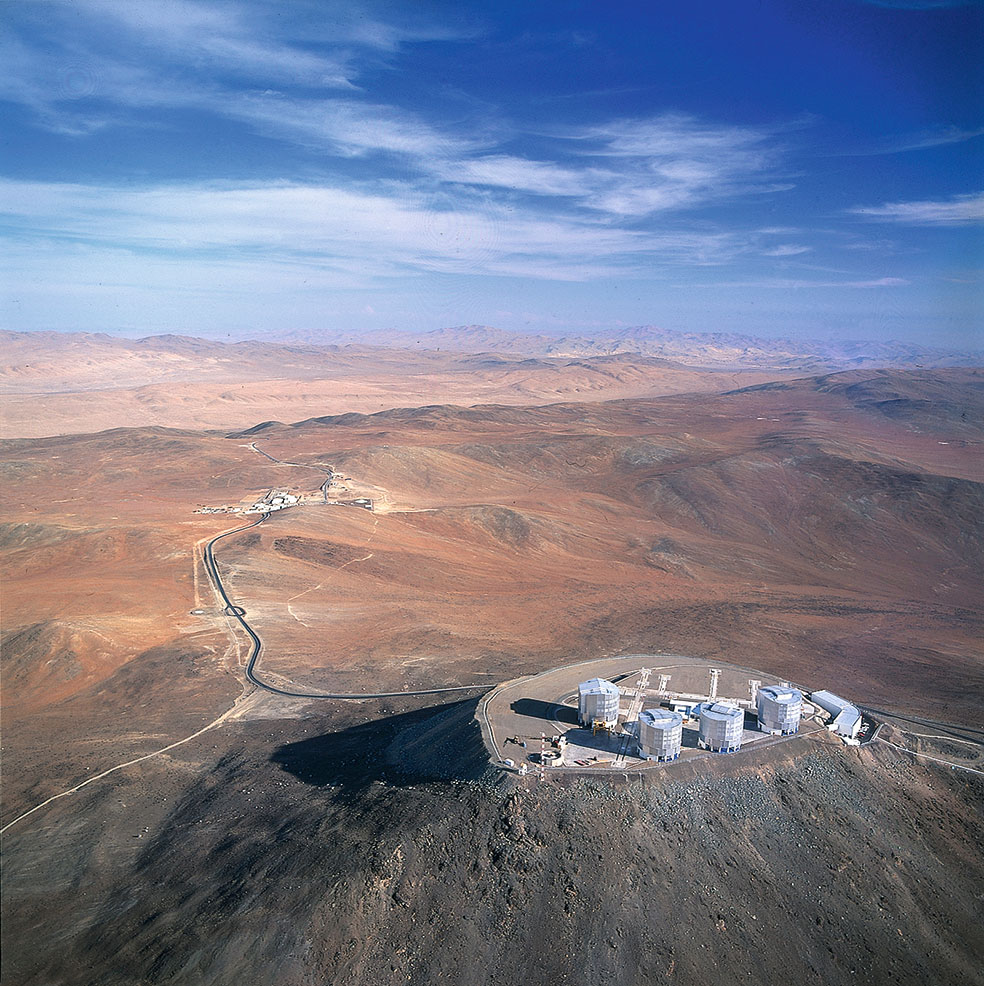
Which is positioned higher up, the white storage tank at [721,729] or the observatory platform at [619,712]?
the white storage tank at [721,729]

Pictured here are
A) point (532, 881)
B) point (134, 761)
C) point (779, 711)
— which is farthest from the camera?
point (134, 761)

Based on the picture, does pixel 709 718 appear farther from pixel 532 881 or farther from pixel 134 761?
pixel 134 761

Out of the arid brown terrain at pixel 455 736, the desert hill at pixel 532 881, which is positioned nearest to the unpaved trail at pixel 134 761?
the arid brown terrain at pixel 455 736

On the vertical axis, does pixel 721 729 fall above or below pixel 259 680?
above

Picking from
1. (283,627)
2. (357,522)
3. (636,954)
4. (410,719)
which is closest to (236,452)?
(357,522)

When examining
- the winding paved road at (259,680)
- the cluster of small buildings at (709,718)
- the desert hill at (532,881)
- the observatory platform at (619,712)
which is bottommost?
the winding paved road at (259,680)

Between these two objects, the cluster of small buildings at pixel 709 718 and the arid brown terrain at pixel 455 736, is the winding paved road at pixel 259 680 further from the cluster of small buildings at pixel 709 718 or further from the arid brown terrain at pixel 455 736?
the cluster of small buildings at pixel 709 718

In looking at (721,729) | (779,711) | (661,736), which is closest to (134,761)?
(661,736)
